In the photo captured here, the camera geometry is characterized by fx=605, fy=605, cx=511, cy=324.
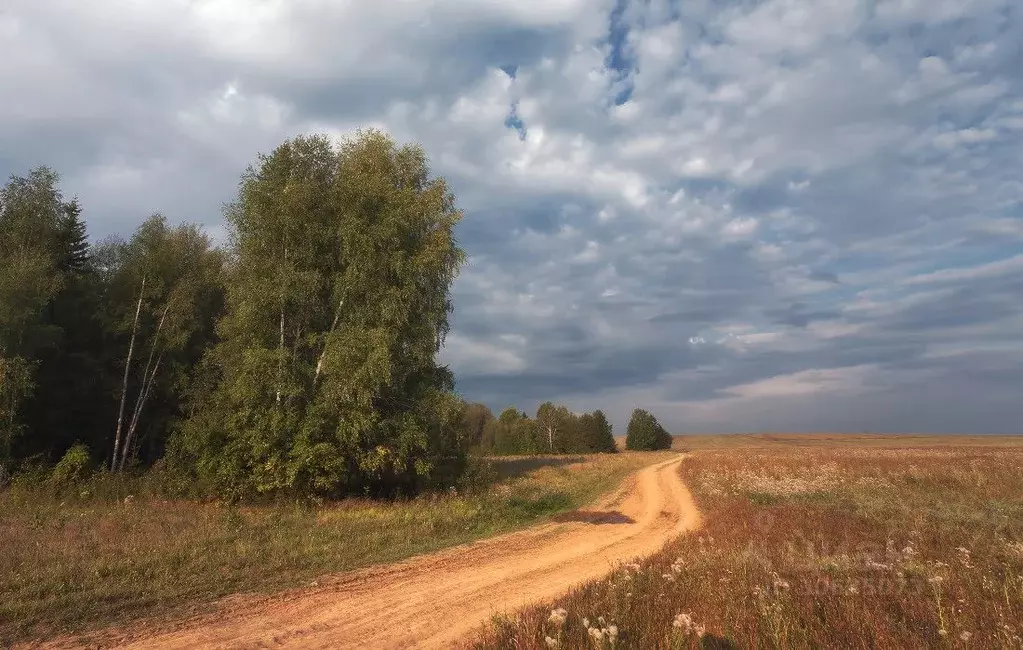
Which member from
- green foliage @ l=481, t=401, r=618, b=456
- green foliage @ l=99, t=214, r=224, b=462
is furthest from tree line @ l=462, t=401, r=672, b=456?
green foliage @ l=99, t=214, r=224, b=462

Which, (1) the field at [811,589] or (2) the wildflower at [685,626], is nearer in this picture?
(2) the wildflower at [685,626]

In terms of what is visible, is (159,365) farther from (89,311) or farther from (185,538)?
(185,538)

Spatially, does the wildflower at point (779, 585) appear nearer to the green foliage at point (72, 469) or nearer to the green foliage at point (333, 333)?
the green foliage at point (333, 333)

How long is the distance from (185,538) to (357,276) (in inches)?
482

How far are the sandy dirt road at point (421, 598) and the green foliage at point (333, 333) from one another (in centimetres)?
872

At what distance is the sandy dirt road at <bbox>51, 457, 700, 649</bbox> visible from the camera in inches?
311

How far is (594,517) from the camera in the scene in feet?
66.1

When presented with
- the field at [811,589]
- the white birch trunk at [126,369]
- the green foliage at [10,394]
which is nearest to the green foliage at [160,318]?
the white birch trunk at [126,369]

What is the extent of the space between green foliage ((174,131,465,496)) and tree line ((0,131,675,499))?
7 cm

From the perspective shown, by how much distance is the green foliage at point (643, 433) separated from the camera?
110 m

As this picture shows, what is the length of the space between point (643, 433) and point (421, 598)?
104 m

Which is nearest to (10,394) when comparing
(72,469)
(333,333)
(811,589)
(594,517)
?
(72,469)

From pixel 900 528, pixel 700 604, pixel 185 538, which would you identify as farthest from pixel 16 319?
pixel 900 528

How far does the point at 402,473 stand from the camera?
24.8 metres
